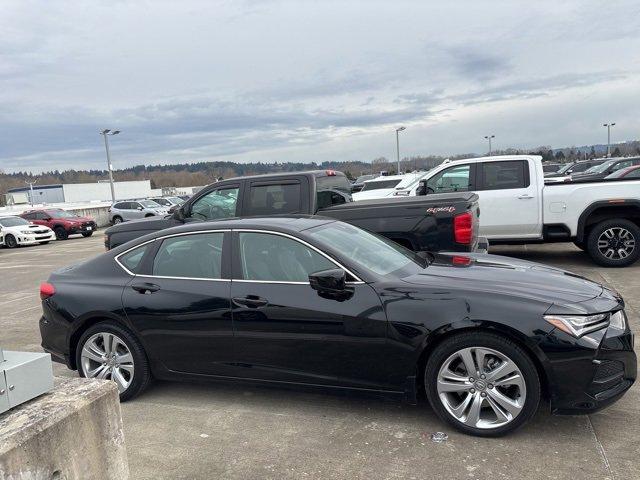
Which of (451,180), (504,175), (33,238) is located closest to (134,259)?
(451,180)

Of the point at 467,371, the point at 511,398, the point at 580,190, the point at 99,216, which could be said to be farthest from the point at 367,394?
the point at 99,216

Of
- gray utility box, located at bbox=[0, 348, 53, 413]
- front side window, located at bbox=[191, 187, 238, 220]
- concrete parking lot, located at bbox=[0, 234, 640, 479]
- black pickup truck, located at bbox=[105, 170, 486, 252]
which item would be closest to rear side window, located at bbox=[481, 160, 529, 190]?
black pickup truck, located at bbox=[105, 170, 486, 252]

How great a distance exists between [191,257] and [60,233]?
25050 millimetres

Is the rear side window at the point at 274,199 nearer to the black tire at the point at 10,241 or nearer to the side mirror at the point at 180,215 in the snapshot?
the side mirror at the point at 180,215

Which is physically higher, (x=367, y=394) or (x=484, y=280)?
(x=484, y=280)

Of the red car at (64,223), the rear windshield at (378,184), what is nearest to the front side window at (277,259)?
the rear windshield at (378,184)

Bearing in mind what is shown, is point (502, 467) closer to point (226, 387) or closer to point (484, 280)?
point (484, 280)

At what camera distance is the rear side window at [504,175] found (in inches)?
376

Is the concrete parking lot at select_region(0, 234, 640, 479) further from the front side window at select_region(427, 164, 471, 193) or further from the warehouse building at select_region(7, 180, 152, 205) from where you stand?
the warehouse building at select_region(7, 180, 152, 205)

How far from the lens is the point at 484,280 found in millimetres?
3863

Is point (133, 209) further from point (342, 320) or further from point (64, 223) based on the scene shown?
point (342, 320)

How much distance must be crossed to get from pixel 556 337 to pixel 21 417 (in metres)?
2.98

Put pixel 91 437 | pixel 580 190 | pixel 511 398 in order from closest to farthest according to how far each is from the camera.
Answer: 1. pixel 91 437
2. pixel 511 398
3. pixel 580 190

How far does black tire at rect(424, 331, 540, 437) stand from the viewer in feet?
11.3
